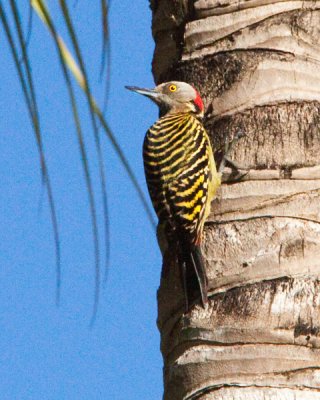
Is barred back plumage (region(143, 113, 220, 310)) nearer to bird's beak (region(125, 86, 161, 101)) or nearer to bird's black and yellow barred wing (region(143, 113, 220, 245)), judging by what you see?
bird's black and yellow barred wing (region(143, 113, 220, 245))

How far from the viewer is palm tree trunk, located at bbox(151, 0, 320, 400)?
2.65 m

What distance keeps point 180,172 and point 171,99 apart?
813mm

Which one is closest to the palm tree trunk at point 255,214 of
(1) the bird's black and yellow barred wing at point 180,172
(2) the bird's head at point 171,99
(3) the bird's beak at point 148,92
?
(1) the bird's black and yellow barred wing at point 180,172

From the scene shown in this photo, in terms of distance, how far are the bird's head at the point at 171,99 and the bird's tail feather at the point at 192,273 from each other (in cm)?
101

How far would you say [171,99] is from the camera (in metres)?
5.02

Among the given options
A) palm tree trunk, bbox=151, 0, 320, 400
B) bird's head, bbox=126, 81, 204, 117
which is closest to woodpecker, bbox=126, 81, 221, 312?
bird's head, bbox=126, 81, 204, 117

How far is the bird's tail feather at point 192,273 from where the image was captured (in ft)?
9.68

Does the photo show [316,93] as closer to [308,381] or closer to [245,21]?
[245,21]

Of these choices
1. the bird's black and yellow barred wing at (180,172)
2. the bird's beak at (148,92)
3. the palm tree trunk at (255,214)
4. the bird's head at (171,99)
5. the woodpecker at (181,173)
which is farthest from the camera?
the bird's beak at (148,92)

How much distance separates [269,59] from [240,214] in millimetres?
688

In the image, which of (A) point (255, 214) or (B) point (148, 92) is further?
(B) point (148, 92)

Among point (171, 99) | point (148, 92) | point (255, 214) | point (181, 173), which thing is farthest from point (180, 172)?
point (255, 214)

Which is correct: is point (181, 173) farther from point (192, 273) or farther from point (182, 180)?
point (192, 273)

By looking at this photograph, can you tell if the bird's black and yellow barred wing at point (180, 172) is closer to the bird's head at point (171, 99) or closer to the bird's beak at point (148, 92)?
the bird's head at point (171, 99)
